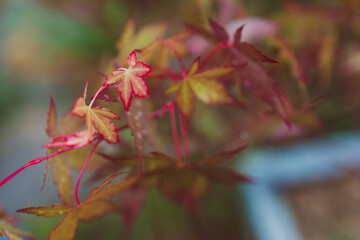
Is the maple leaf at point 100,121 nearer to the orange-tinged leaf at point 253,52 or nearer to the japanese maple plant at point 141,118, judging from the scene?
the japanese maple plant at point 141,118

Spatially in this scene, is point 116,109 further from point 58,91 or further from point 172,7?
point 58,91

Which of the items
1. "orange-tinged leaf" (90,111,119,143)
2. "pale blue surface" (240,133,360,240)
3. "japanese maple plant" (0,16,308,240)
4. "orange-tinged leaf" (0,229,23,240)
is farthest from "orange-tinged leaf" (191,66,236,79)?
"pale blue surface" (240,133,360,240)

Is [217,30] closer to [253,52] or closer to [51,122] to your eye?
[253,52]

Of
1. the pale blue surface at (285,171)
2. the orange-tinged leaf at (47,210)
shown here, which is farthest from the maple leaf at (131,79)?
the pale blue surface at (285,171)

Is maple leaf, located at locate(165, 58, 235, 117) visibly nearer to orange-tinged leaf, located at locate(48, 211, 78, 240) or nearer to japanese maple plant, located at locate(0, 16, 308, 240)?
japanese maple plant, located at locate(0, 16, 308, 240)

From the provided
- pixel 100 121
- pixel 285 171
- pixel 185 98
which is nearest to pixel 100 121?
pixel 100 121

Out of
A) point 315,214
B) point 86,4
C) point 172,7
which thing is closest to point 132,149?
point 315,214
